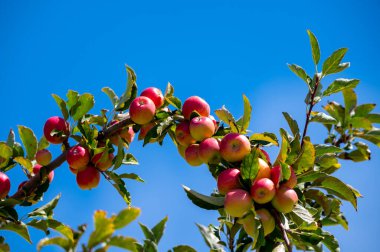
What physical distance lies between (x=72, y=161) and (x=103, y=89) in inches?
19.9

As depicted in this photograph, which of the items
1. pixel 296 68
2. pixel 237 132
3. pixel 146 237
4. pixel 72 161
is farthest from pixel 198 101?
pixel 146 237

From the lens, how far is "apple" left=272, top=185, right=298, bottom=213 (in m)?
1.97

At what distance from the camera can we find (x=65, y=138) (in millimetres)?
2605

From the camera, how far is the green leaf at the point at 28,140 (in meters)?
2.62

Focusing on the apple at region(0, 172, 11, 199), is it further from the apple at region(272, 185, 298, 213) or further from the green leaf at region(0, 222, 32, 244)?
the apple at region(272, 185, 298, 213)

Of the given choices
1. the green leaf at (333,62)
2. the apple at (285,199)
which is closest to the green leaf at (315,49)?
the green leaf at (333,62)

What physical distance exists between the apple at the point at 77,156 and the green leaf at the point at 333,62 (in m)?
1.29

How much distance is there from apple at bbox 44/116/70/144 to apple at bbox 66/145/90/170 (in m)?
0.16

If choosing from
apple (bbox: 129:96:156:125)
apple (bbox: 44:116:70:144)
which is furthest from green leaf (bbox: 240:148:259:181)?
apple (bbox: 44:116:70:144)

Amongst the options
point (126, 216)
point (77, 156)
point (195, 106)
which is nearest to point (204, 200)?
point (195, 106)

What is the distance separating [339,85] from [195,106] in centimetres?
75

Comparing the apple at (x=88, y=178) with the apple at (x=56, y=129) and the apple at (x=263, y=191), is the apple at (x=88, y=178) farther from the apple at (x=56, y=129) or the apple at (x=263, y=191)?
the apple at (x=263, y=191)

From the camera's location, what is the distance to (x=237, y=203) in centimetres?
197

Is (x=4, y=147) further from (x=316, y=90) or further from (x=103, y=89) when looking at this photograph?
(x=316, y=90)
